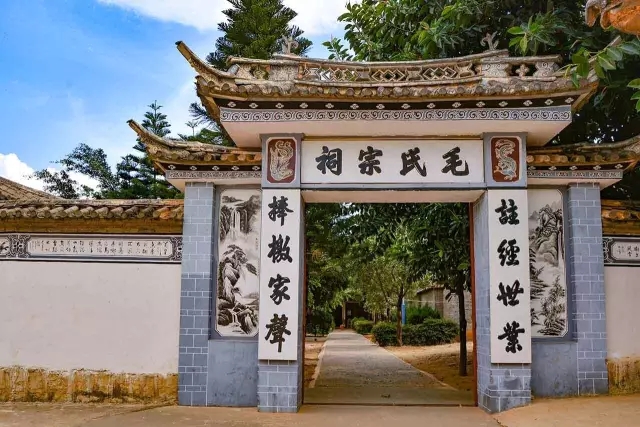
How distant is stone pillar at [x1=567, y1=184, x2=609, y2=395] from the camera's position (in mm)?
6586

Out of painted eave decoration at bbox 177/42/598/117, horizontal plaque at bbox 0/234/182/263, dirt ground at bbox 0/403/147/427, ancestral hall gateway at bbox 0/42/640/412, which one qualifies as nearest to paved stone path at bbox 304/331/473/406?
ancestral hall gateway at bbox 0/42/640/412

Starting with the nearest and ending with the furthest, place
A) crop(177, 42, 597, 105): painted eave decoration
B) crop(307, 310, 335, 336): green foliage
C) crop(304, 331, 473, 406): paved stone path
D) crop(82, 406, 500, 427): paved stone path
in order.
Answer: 1. crop(82, 406, 500, 427): paved stone path
2. crop(177, 42, 597, 105): painted eave decoration
3. crop(304, 331, 473, 406): paved stone path
4. crop(307, 310, 335, 336): green foliage

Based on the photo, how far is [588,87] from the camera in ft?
19.6

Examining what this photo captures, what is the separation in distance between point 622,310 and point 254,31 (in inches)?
425

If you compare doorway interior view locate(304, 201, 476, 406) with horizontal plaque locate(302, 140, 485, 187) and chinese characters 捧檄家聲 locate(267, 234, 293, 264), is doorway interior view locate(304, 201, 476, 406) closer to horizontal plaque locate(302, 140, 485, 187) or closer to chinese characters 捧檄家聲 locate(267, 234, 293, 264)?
chinese characters 捧檄家聲 locate(267, 234, 293, 264)

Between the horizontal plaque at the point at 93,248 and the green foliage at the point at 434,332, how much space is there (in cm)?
1372

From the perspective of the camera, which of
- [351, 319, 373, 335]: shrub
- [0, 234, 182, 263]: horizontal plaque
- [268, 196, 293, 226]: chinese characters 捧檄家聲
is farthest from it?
[351, 319, 373, 335]: shrub

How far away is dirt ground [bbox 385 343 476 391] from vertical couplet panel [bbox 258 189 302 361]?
3761 mm

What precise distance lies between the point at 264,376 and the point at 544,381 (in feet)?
10.1

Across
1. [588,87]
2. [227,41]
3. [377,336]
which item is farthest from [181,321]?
[377,336]

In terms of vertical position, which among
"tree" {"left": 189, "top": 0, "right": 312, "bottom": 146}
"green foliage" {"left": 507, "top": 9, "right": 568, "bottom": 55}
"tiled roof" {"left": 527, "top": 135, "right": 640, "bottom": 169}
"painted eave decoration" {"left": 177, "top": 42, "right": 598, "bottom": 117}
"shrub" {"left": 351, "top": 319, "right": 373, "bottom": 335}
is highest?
"tree" {"left": 189, "top": 0, "right": 312, "bottom": 146}

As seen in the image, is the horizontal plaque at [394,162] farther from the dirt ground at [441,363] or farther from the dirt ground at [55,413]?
the dirt ground at [441,363]

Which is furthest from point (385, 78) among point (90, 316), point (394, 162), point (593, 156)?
point (90, 316)

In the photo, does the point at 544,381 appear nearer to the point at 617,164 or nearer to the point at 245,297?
the point at 617,164
